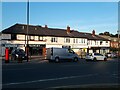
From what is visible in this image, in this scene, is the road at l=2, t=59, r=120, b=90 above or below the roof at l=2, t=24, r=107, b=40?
below

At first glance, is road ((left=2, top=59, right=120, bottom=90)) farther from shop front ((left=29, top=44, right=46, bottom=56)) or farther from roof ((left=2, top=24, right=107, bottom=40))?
shop front ((left=29, top=44, right=46, bottom=56))

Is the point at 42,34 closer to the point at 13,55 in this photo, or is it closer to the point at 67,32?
the point at 67,32

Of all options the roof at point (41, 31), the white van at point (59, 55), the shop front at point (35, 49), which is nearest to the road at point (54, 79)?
the white van at point (59, 55)

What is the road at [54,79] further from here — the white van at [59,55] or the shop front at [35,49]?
the shop front at [35,49]

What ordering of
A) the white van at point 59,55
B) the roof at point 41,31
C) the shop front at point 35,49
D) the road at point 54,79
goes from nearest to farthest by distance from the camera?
the road at point 54,79 < the white van at point 59,55 < the roof at point 41,31 < the shop front at point 35,49

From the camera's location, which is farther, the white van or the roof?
the roof

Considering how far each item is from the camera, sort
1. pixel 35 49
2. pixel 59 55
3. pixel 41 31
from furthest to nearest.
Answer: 1. pixel 41 31
2. pixel 35 49
3. pixel 59 55

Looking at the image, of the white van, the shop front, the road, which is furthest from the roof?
the road

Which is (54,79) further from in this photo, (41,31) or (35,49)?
(41,31)

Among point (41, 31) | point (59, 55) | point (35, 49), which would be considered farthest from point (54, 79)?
point (41, 31)

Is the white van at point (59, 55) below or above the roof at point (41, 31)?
below

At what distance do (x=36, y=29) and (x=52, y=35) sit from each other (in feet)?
15.1

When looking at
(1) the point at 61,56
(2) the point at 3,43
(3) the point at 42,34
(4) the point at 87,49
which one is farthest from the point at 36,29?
(1) the point at 61,56

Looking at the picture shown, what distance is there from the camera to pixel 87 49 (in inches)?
3568
